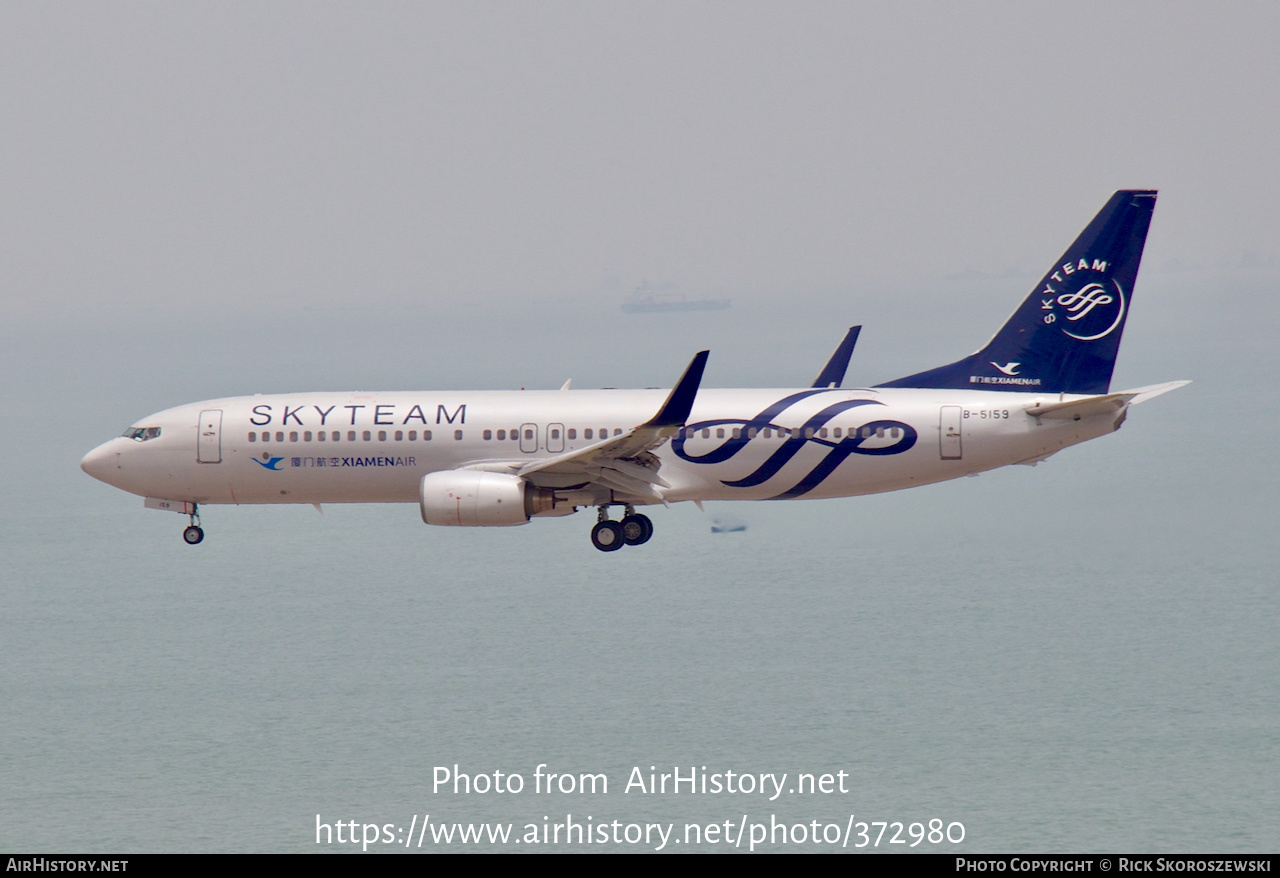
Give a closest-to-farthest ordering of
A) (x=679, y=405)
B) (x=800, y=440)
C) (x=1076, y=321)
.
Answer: (x=679, y=405) → (x=800, y=440) → (x=1076, y=321)

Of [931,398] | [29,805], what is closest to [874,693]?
[29,805]

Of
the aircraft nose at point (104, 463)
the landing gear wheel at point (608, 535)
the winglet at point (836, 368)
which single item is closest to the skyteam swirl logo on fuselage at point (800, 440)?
the landing gear wheel at point (608, 535)

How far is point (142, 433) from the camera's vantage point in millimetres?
53438

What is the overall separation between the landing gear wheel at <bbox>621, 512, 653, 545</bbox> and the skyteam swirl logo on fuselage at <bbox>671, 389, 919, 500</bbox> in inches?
114

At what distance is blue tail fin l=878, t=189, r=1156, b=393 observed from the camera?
52.5 metres

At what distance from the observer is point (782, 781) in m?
132

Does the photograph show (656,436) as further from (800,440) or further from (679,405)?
(800,440)

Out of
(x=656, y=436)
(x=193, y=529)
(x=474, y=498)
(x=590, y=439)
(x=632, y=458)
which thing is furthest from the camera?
(x=193, y=529)

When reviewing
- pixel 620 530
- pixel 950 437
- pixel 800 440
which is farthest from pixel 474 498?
pixel 950 437

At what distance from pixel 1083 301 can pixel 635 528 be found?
18.5 m

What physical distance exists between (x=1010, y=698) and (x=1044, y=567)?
53.9 m

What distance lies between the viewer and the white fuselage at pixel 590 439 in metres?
49.2

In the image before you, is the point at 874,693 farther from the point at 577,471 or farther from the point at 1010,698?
the point at 577,471

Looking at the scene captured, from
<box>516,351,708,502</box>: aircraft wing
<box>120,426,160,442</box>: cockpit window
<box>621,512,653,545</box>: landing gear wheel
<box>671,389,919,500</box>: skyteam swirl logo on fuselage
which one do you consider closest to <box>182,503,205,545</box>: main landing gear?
<box>120,426,160,442</box>: cockpit window
